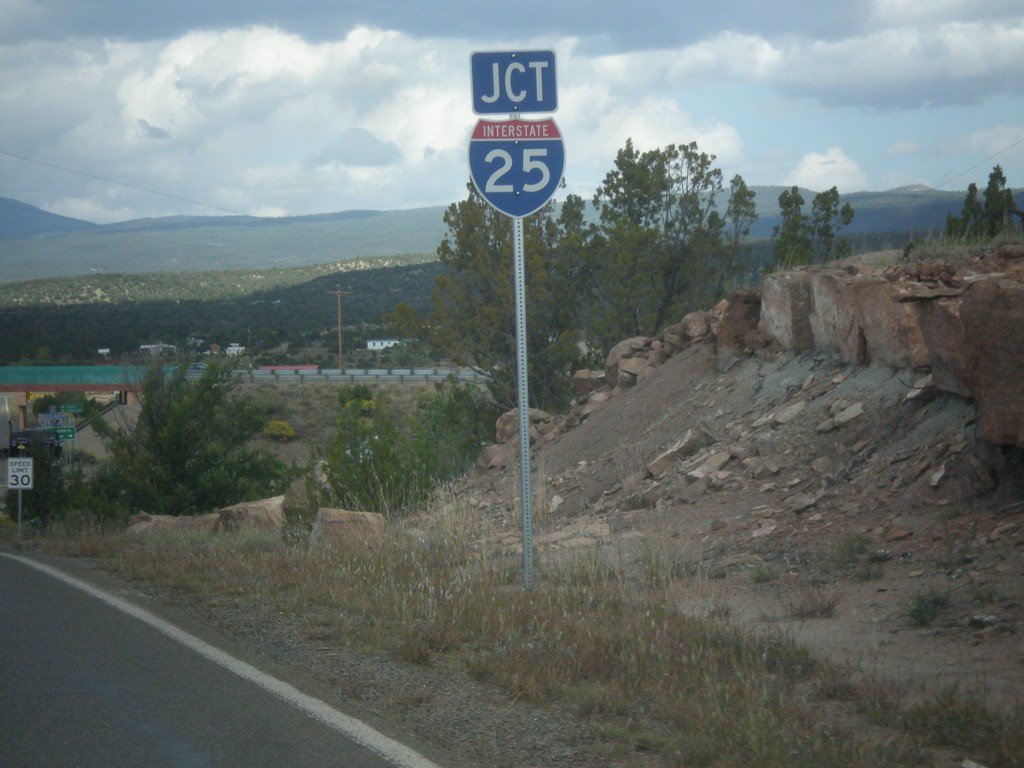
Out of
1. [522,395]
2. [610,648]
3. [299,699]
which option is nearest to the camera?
[299,699]

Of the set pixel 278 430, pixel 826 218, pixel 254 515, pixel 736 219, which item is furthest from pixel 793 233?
pixel 278 430

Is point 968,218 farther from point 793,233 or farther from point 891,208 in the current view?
point 891,208

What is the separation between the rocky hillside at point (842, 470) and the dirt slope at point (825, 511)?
0.02m

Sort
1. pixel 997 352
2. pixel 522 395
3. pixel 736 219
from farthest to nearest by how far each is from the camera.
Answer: pixel 736 219 < pixel 997 352 < pixel 522 395

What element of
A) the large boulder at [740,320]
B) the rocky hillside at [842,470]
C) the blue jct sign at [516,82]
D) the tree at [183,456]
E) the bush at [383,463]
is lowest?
the tree at [183,456]

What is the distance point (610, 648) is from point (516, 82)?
14.2 feet

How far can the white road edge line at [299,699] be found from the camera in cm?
512

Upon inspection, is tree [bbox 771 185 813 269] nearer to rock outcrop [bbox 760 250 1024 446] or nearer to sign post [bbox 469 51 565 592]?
rock outcrop [bbox 760 250 1024 446]

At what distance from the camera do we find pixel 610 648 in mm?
6578

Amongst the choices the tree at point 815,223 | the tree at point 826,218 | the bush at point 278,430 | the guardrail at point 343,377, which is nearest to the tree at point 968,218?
the tree at point 815,223

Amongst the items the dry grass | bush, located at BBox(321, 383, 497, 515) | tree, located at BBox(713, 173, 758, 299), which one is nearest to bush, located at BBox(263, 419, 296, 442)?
bush, located at BBox(321, 383, 497, 515)

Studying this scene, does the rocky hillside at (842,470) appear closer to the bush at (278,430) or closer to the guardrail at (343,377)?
the bush at (278,430)

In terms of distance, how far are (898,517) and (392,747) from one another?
562cm

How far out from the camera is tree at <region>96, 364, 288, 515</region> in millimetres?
35250
